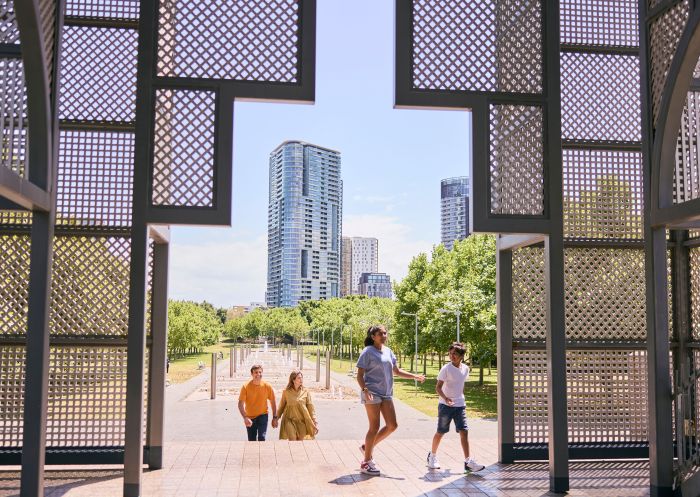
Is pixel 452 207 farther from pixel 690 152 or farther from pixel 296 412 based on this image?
pixel 690 152

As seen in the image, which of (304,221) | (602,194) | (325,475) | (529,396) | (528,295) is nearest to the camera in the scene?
(325,475)

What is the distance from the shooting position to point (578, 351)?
901 centimetres

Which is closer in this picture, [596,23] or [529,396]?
[529,396]

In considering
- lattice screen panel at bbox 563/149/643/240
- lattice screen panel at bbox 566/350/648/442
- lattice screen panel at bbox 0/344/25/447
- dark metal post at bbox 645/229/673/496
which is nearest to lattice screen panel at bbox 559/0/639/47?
lattice screen panel at bbox 563/149/643/240

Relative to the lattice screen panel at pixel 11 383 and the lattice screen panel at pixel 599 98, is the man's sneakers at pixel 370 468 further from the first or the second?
the lattice screen panel at pixel 599 98

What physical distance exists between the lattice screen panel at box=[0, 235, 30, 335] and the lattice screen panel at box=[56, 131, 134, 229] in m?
0.58

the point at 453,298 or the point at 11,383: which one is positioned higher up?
the point at 453,298

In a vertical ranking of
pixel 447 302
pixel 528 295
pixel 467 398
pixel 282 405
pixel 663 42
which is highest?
pixel 663 42

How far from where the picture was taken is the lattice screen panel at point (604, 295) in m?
9.01

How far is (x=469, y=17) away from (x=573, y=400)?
5.07m

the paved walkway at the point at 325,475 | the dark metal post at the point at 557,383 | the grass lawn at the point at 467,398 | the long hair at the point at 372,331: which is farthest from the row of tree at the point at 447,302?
the dark metal post at the point at 557,383

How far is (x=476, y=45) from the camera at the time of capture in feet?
25.2

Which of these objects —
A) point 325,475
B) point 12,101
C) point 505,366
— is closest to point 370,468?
point 325,475

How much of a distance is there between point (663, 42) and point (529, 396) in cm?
453
